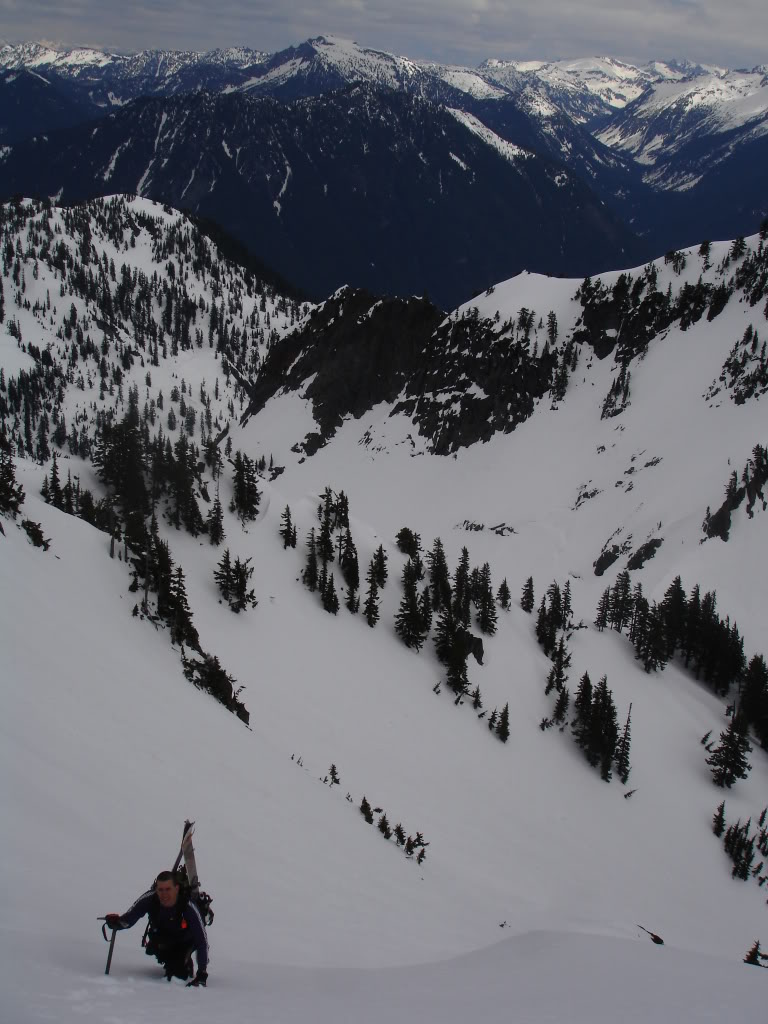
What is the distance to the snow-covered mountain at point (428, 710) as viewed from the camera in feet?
39.9

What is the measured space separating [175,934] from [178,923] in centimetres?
22

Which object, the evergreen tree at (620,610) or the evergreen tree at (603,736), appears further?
the evergreen tree at (620,610)

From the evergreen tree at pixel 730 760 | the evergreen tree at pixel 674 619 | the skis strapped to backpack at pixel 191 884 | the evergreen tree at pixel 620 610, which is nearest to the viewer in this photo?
the skis strapped to backpack at pixel 191 884

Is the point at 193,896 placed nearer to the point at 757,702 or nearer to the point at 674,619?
the point at 757,702

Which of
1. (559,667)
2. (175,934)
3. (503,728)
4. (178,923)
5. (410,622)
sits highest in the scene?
(410,622)

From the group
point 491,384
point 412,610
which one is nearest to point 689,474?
point 491,384

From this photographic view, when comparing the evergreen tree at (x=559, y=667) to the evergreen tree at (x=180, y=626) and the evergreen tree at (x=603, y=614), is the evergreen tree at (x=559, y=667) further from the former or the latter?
the evergreen tree at (x=180, y=626)

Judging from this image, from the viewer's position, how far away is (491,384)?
130250 millimetres

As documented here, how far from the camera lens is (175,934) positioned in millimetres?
9188

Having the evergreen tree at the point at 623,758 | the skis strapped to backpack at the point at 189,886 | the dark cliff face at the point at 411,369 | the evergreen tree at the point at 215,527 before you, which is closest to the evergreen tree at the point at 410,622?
the evergreen tree at the point at 215,527

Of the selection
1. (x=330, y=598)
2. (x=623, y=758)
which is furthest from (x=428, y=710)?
(x=623, y=758)

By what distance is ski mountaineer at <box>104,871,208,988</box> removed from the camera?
29.6 feet

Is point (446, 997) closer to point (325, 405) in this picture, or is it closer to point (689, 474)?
point (689, 474)

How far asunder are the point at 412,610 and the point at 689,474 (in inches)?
2313
